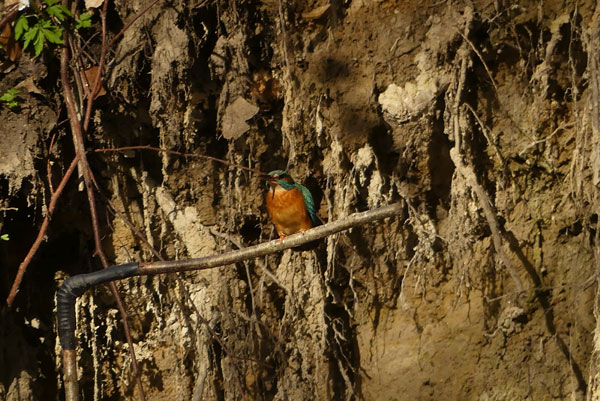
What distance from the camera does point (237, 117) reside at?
3920 millimetres

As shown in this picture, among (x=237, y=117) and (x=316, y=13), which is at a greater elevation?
(x=316, y=13)

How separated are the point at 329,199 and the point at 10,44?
1.92 metres

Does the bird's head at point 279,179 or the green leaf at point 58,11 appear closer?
the green leaf at point 58,11

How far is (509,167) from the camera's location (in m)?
4.08

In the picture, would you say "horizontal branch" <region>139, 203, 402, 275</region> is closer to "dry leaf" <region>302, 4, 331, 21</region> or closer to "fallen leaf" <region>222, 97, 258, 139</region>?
"fallen leaf" <region>222, 97, 258, 139</region>

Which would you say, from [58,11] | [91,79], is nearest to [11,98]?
[91,79]

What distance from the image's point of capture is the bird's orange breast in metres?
3.83

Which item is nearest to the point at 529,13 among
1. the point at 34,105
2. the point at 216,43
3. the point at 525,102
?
the point at 525,102

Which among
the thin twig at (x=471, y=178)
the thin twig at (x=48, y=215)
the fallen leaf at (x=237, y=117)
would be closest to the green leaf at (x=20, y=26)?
the thin twig at (x=48, y=215)

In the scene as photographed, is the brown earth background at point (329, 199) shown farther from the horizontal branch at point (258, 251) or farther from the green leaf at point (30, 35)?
the horizontal branch at point (258, 251)

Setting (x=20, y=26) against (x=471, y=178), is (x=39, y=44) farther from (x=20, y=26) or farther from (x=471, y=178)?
(x=471, y=178)

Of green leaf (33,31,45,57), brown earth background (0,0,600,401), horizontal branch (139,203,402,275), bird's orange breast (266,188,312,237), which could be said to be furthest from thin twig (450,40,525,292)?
green leaf (33,31,45,57)

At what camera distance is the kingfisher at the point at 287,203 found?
12.5ft

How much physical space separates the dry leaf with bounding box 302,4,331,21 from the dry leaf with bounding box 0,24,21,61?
1.56 m
